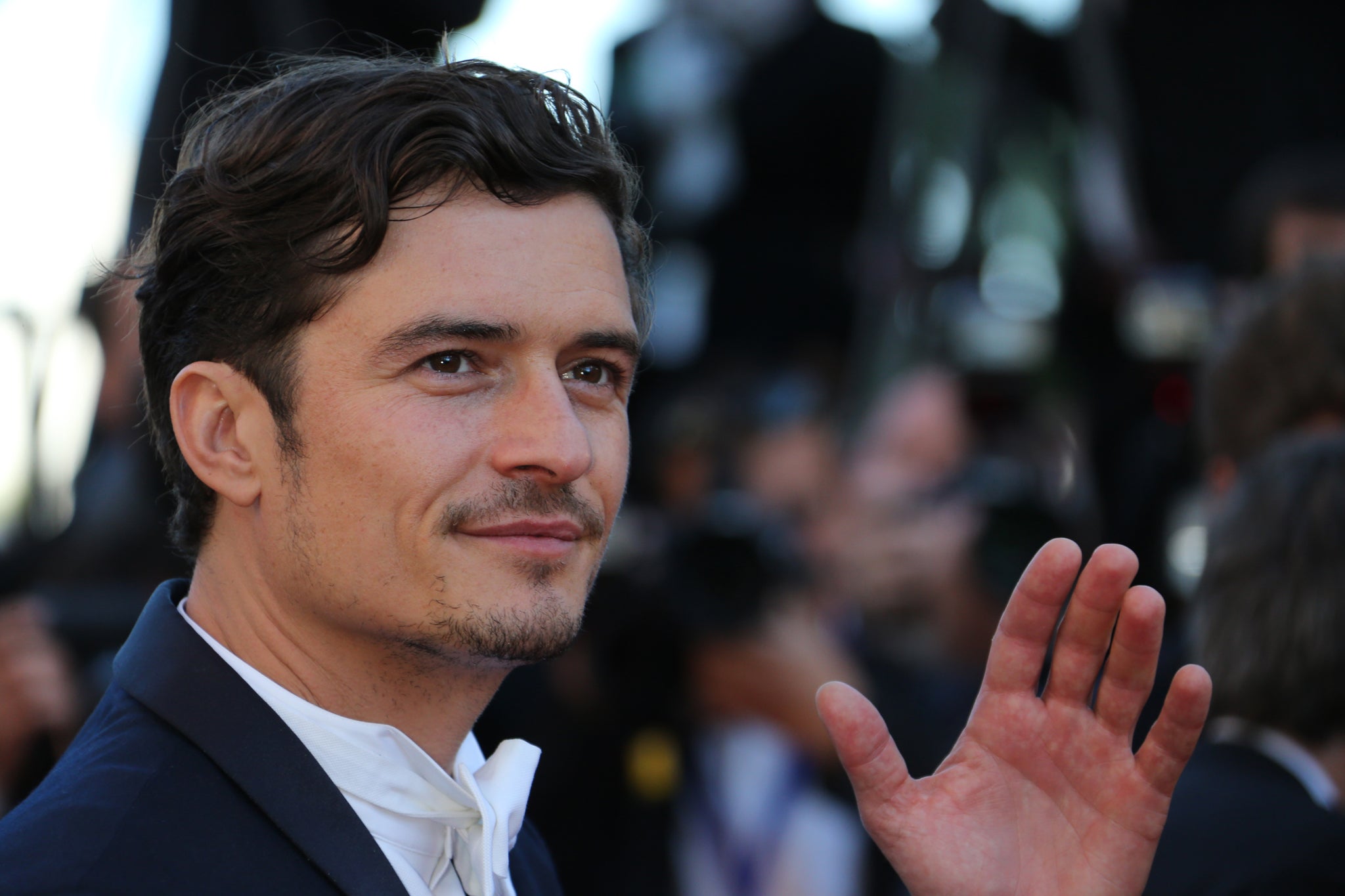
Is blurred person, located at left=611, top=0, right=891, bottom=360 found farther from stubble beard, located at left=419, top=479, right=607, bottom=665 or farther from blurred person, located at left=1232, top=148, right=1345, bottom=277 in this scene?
stubble beard, located at left=419, top=479, right=607, bottom=665

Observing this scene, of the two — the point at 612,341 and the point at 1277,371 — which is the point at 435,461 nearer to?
the point at 612,341

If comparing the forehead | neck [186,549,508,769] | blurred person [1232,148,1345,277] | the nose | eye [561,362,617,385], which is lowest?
neck [186,549,508,769]

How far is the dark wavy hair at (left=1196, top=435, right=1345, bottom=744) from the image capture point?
2373mm

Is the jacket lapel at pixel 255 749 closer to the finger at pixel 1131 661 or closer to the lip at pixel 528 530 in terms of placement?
the lip at pixel 528 530

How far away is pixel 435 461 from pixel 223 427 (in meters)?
0.30

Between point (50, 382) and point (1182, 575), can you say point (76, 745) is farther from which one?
point (1182, 575)

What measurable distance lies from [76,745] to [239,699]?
208 mm

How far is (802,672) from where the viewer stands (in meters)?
3.65

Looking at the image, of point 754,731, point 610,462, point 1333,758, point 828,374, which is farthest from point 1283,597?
point 828,374

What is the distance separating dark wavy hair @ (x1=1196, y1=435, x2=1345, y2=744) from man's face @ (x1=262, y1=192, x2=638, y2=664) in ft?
4.13

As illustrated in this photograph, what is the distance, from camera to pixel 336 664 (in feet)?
5.91

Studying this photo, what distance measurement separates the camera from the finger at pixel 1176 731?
1.84 metres

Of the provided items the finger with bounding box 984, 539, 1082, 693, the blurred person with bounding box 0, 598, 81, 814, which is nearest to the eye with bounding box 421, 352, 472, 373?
the finger with bounding box 984, 539, 1082, 693

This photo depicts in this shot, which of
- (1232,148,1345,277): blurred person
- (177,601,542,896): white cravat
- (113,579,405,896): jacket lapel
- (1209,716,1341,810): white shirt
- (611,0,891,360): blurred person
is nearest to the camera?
(113,579,405,896): jacket lapel
